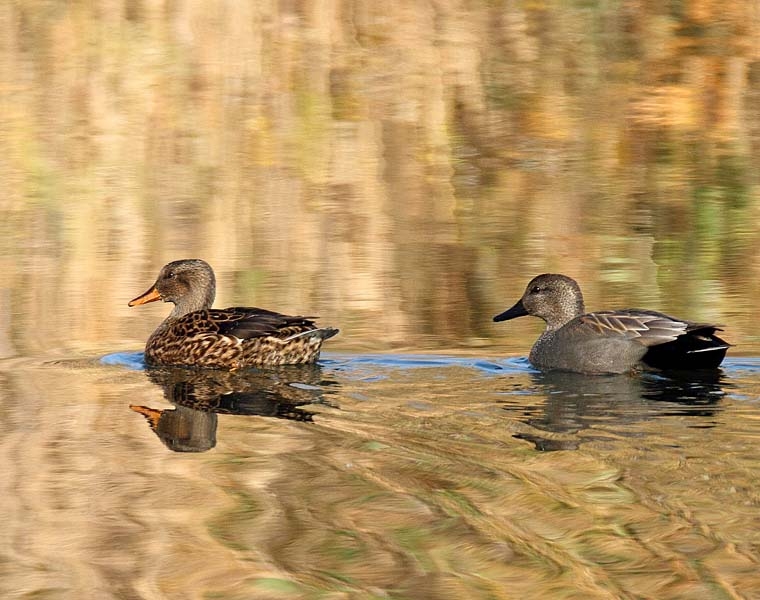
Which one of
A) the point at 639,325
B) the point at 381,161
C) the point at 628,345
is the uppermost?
the point at 381,161

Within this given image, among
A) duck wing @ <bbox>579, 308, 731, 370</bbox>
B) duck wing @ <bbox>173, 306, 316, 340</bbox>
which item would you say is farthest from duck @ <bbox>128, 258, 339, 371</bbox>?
duck wing @ <bbox>579, 308, 731, 370</bbox>

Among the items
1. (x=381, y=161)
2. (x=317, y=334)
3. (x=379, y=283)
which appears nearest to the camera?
(x=317, y=334)

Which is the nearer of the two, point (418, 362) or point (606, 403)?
point (606, 403)

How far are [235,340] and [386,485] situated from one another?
339 cm

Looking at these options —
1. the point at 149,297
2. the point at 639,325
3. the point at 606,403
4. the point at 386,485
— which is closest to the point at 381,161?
the point at 149,297

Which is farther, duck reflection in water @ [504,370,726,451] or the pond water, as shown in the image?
duck reflection in water @ [504,370,726,451]

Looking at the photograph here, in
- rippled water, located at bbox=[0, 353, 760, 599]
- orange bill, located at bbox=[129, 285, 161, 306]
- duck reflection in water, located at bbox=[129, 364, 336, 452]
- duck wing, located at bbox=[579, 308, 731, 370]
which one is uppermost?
orange bill, located at bbox=[129, 285, 161, 306]

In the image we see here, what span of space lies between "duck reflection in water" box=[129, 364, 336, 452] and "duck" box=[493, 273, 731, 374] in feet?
4.69

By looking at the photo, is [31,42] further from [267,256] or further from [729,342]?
[729,342]

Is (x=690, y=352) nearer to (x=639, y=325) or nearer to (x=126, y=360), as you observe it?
(x=639, y=325)

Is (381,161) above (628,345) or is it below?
above

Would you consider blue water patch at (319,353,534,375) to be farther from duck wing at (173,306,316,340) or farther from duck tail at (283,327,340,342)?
duck wing at (173,306,316,340)

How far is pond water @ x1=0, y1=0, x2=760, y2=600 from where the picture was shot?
5875 mm

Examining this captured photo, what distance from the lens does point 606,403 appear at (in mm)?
8391
